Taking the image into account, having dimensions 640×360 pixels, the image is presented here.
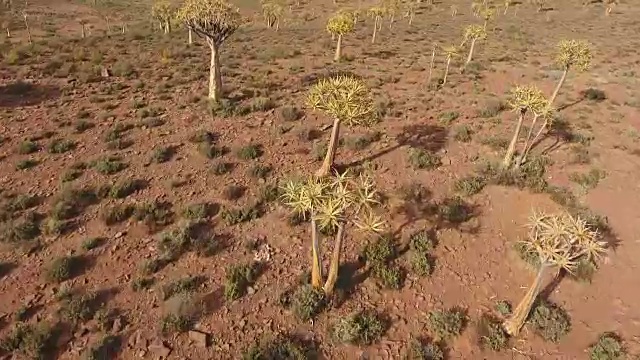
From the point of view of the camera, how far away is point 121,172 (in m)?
20.1

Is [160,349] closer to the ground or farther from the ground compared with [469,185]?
closer to the ground

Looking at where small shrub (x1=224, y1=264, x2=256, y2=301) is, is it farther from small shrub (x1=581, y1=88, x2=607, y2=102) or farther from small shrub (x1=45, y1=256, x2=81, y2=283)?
small shrub (x1=581, y1=88, x2=607, y2=102)

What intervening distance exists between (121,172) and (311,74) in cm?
1959

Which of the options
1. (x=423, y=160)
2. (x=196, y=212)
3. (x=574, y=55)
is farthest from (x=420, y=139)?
(x=196, y=212)

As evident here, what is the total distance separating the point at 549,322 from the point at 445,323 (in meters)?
3.56

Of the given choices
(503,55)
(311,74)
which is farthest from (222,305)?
(503,55)

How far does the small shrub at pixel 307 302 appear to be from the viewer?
1391 cm

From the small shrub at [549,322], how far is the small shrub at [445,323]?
2.38 metres

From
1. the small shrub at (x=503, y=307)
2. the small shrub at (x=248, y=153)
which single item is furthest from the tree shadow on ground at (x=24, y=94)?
the small shrub at (x=503, y=307)

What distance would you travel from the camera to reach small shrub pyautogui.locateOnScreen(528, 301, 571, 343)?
1407 cm

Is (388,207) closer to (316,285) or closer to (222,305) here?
(316,285)

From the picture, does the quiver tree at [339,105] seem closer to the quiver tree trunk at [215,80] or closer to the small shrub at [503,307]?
the small shrub at [503,307]

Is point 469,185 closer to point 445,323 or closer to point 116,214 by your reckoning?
point 445,323

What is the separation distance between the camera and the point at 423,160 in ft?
70.9
